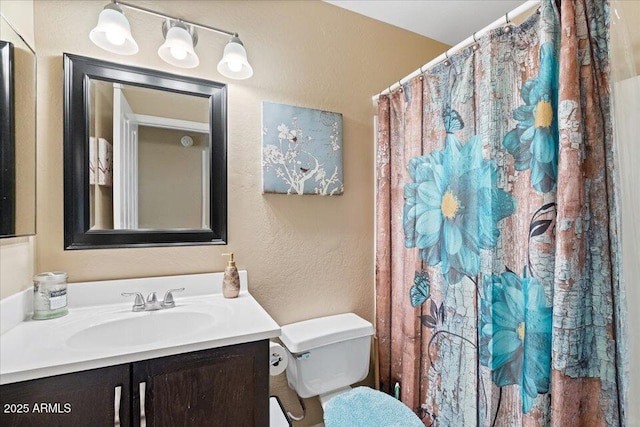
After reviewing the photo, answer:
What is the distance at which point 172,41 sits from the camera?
4.18 feet

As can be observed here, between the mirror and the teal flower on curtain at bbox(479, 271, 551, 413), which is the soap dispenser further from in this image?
the teal flower on curtain at bbox(479, 271, 551, 413)

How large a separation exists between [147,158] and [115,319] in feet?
2.22

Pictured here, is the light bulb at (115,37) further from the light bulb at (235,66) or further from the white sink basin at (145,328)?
the white sink basin at (145,328)

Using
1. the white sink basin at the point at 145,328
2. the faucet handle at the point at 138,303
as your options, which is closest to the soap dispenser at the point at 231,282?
the white sink basin at the point at 145,328

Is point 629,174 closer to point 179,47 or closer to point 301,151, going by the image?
point 301,151

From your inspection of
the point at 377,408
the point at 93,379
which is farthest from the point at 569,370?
the point at 93,379

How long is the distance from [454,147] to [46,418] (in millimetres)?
1665

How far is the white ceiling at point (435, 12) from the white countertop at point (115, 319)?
170 centimetres

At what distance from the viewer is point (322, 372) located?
1.51 metres

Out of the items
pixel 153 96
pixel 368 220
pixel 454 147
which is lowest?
pixel 368 220

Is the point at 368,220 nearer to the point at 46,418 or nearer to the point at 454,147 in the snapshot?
the point at 454,147

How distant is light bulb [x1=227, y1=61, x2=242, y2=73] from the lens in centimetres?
140

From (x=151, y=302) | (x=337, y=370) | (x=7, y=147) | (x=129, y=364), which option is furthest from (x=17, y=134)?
(x=337, y=370)

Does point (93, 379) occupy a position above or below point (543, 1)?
below
